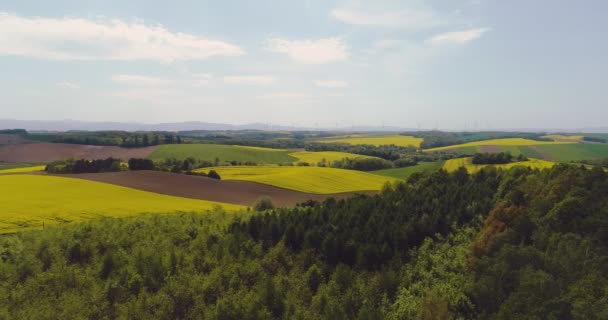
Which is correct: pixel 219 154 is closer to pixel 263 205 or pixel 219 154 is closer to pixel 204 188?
pixel 204 188

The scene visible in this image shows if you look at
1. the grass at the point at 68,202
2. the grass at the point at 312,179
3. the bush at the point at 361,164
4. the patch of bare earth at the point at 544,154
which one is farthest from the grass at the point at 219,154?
the patch of bare earth at the point at 544,154

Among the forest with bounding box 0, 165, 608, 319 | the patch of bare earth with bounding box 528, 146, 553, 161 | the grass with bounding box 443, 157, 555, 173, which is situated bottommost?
the forest with bounding box 0, 165, 608, 319

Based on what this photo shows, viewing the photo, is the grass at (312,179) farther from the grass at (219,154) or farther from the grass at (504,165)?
the grass at (219,154)

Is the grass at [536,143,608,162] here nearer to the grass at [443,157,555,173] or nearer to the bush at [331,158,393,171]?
the grass at [443,157,555,173]

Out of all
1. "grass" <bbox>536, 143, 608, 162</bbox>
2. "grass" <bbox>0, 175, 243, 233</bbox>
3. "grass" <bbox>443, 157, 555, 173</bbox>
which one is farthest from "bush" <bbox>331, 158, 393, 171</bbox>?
"grass" <bbox>0, 175, 243, 233</bbox>

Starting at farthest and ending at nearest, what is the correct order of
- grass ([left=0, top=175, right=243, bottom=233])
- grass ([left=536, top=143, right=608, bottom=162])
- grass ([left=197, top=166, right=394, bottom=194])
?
grass ([left=536, top=143, right=608, bottom=162]) < grass ([left=197, top=166, right=394, bottom=194]) < grass ([left=0, top=175, right=243, bottom=233])

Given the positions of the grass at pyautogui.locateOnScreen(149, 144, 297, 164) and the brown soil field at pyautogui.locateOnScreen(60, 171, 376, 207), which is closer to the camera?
the brown soil field at pyautogui.locateOnScreen(60, 171, 376, 207)

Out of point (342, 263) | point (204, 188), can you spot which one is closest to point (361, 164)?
point (204, 188)
